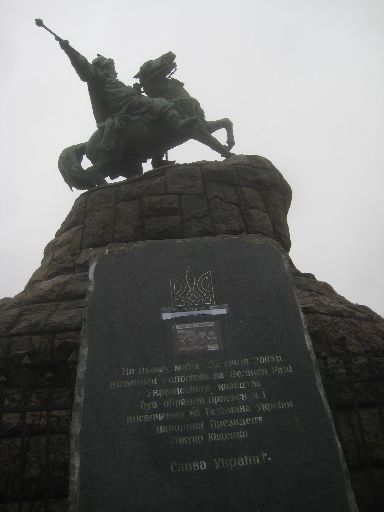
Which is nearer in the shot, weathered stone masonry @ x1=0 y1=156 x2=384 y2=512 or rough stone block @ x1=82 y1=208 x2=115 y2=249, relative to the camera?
weathered stone masonry @ x1=0 y1=156 x2=384 y2=512

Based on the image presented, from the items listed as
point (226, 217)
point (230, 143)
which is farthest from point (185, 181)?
point (230, 143)

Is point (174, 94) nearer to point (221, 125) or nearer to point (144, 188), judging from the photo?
point (221, 125)

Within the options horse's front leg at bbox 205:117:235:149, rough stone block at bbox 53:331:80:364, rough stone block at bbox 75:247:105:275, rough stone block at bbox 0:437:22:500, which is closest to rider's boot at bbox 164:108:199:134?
horse's front leg at bbox 205:117:235:149

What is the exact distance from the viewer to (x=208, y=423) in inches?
124

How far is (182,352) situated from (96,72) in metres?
6.36

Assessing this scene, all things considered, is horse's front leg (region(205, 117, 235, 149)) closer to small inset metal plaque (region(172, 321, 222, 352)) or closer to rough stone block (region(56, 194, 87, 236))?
rough stone block (region(56, 194, 87, 236))

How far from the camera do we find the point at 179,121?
7.63 m

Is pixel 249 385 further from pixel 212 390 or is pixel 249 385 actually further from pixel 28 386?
pixel 28 386

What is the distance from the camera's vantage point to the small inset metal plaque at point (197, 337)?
139 inches

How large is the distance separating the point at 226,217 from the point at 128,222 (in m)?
1.21

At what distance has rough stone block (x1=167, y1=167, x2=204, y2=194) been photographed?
608 cm

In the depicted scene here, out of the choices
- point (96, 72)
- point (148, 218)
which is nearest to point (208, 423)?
point (148, 218)

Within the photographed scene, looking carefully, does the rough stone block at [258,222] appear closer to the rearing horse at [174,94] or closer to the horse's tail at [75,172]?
the rearing horse at [174,94]

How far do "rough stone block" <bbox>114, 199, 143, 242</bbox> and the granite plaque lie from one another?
1.46 metres
